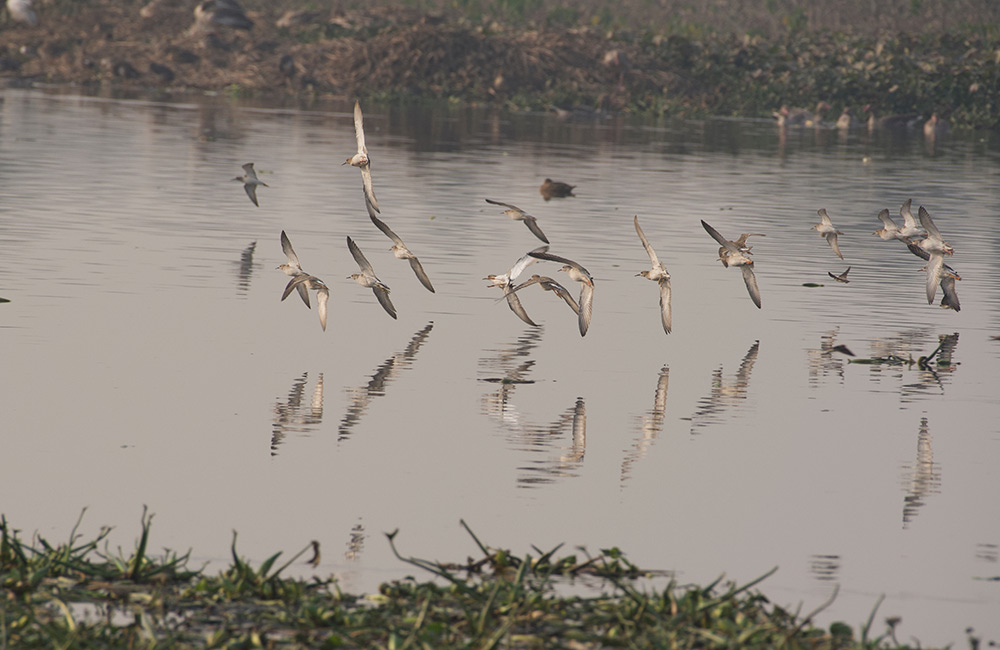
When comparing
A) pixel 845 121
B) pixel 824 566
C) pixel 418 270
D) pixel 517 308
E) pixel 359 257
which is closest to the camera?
pixel 824 566

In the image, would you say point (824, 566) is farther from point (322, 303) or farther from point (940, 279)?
point (940, 279)

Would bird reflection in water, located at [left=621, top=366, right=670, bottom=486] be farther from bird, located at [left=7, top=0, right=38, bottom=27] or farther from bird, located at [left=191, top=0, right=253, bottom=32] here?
bird, located at [left=7, top=0, right=38, bottom=27]

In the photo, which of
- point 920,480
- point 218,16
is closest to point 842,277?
point 920,480

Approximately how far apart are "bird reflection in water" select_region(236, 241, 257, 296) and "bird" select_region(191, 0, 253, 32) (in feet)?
130

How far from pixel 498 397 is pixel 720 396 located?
55.3 inches

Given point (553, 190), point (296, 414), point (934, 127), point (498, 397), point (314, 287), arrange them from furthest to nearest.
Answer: point (934, 127), point (553, 190), point (314, 287), point (498, 397), point (296, 414)

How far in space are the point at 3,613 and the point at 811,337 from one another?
27.4 ft

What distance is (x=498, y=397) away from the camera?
10422 millimetres

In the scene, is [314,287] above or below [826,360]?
above

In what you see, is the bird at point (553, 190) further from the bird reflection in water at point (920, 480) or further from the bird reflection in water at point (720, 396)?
the bird reflection in water at point (920, 480)

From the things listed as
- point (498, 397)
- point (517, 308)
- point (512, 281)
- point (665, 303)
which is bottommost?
point (498, 397)

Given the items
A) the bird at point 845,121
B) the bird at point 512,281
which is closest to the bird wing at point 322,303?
the bird at point 512,281

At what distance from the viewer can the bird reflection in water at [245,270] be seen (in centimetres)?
1431

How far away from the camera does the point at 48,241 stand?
54.3 ft
